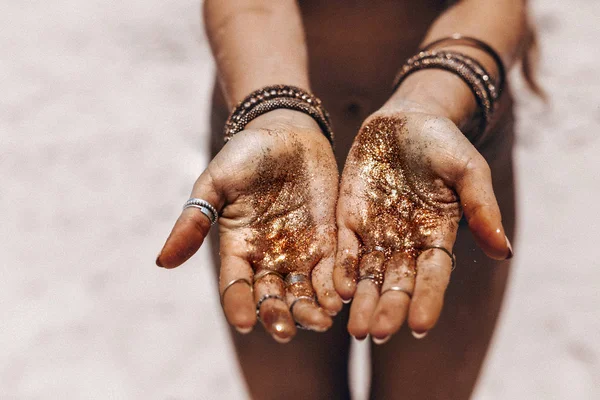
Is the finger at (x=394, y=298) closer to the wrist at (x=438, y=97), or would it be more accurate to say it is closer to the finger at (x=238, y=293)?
the finger at (x=238, y=293)

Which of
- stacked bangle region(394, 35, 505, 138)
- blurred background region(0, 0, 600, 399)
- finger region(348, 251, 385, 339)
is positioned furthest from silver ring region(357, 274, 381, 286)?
blurred background region(0, 0, 600, 399)

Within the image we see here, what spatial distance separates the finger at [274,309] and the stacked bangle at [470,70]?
415mm

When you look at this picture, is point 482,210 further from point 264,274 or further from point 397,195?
point 264,274

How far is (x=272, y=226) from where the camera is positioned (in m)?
0.71

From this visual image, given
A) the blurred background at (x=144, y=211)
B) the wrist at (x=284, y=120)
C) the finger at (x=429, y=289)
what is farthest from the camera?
the blurred background at (x=144, y=211)

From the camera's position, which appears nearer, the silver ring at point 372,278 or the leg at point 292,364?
the silver ring at point 372,278

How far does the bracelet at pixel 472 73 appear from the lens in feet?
2.71

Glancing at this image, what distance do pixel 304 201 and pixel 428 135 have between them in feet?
0.58

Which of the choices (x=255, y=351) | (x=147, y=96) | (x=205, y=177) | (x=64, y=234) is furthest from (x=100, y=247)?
(x=205, y=177)

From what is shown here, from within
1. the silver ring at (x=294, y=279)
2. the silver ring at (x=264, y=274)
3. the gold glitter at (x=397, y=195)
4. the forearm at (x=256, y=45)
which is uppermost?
the forearm at (x=256, y=45)

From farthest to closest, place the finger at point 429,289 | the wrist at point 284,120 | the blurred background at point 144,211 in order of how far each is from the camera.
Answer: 1. the blurred background at point 144,211
2. the wrist at point 284,120
3. the finger at point 429,289

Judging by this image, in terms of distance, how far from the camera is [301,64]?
91 centimetres

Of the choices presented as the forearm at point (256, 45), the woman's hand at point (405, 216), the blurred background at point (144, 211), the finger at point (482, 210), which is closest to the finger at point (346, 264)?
the woman's hand at point (405, 216)

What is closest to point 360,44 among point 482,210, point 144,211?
point 482,210
